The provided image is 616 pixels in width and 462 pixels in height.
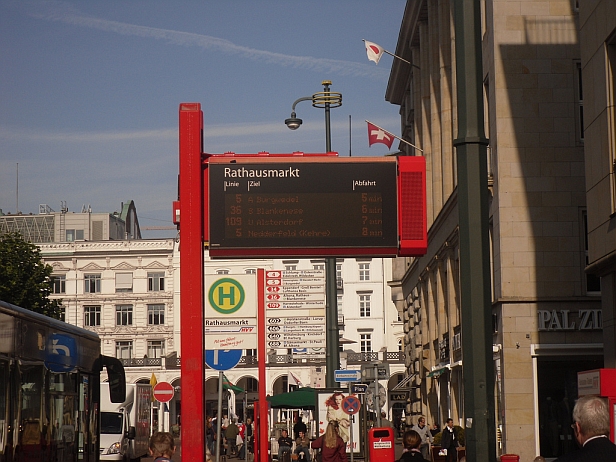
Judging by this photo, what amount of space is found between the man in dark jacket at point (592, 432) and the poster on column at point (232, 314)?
44.0 feet

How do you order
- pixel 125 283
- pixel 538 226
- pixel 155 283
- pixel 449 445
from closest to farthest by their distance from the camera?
pixel 538 226 → pixel 449 445 → pixel 155 283 → pixel 125 283

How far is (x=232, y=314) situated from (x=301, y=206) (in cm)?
674

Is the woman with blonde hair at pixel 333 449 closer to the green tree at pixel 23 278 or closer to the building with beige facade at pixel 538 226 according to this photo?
the building with beige facade at pixel 538 226

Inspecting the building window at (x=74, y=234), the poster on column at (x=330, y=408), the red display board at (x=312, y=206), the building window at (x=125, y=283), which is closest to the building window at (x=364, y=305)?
the building window at (x=125, y=283)

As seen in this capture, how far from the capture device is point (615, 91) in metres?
17.0

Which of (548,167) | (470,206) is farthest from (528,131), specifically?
(470,206)

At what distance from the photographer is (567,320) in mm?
26688

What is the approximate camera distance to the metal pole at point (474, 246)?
7973 mm

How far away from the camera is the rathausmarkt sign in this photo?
26.7m

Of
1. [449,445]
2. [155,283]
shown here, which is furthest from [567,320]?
[155,283]

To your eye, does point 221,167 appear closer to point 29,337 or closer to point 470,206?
point 29,337

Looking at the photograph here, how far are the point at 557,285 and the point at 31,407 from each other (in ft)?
53.3

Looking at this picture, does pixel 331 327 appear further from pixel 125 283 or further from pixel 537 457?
pixel 125 283

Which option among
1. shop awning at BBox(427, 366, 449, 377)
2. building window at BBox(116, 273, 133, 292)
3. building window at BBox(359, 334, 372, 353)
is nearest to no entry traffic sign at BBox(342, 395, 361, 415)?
shop awning at BBox(427, 366, 449, 377)
